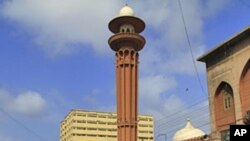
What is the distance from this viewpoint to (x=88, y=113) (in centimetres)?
8581

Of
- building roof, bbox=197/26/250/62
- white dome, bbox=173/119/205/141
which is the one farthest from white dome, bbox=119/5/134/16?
building roof, bbox=197/26/250/62

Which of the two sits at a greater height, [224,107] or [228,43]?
[228,43]

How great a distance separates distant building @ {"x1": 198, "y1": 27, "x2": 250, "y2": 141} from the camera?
962 inches

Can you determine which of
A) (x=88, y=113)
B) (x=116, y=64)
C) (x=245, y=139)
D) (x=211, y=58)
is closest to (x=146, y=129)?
(x=88, y=113)

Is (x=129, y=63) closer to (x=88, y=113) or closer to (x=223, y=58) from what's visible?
(x=223, y=58)

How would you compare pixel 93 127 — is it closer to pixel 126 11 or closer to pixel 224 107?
pixel 126 11

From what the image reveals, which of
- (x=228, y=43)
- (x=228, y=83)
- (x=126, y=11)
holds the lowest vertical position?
(x=228, y=83)

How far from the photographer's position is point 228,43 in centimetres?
2562

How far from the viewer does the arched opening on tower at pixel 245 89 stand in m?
24.1

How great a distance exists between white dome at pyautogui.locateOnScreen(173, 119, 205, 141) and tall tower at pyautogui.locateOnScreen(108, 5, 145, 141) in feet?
16.9

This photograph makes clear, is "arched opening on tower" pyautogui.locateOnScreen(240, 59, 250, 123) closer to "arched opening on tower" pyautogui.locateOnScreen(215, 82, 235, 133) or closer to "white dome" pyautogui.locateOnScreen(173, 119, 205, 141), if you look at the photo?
"arched opening on tower" pyautogui.locateOnScreen(215, 82, 235, 133)

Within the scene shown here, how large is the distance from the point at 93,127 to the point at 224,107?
202ft

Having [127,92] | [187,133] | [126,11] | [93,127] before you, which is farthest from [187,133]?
[93,127]

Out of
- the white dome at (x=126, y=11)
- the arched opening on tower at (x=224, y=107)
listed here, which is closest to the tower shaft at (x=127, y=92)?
the white dome at (x=126, y=11)
